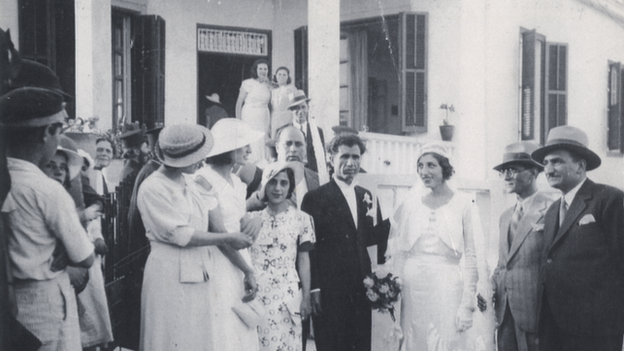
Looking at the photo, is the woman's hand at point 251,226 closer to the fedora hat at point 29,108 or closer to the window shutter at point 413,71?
the fedora hat at point 29,108

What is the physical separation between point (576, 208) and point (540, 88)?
17.3ft

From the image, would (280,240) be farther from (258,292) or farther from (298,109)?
(298,109)

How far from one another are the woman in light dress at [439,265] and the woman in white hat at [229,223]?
1271 mm

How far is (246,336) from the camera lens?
3.70m

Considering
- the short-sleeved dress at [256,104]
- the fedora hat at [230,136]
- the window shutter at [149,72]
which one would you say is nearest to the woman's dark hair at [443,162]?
the fedora hat at [230,136]

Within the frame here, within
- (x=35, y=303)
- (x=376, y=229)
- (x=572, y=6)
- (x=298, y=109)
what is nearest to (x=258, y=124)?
(x=298, y=109)

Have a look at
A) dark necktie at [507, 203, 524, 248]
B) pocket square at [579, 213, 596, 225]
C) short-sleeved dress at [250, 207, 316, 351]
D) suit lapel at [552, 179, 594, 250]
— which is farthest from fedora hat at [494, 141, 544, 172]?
short-sleeved dress at [250, 207, 316, 351]

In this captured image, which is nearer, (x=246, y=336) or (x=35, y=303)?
(x=35, y=303)

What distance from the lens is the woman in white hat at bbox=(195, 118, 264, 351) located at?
3607mm

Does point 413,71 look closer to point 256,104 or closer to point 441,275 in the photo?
point 256,104

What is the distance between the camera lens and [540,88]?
8.77 meters

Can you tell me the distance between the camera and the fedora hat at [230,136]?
386 centimetres

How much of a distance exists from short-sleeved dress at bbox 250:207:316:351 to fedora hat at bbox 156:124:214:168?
746mm

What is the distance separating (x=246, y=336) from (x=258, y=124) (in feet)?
14.9
